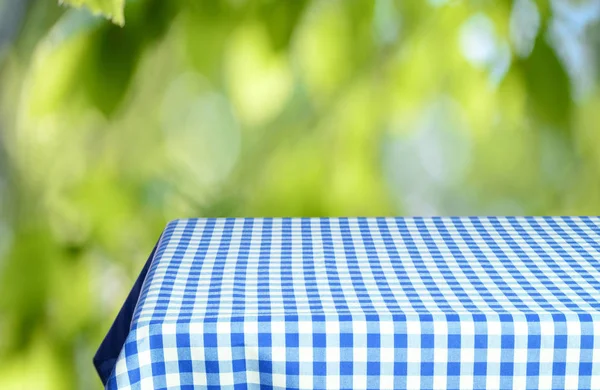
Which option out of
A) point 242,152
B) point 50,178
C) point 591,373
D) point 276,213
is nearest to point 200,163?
point 242,152

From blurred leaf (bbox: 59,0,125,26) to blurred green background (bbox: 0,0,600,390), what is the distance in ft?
0.07

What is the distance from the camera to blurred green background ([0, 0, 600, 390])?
208 cm

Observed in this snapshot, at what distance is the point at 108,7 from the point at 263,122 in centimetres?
54

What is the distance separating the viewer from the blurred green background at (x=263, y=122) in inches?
81.7

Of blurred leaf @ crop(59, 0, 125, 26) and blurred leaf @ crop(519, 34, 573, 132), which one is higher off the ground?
blurred leaf @ crop(59, 0, 125, 26)

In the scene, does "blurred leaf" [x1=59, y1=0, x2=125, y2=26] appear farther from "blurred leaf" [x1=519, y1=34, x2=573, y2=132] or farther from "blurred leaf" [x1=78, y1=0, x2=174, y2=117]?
"blurred leaf" [x1=519, y1=34, x2=573, y2=132]

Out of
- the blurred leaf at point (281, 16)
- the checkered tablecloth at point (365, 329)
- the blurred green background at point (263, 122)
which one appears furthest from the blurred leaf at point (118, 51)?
the checkered tablecloth at point (365, 329)

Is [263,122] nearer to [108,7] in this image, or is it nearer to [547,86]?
[108,7]

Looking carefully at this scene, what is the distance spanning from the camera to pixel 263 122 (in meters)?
2.11

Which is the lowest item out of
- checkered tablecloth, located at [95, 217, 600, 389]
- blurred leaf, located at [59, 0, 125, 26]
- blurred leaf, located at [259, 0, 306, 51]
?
checkered tablecloth, located at [95, 217, 600, 389]

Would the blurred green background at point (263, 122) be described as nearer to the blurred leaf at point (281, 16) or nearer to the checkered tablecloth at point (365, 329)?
the blurred leaf at point (281, 16)

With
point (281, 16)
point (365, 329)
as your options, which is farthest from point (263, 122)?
point (365, 329)

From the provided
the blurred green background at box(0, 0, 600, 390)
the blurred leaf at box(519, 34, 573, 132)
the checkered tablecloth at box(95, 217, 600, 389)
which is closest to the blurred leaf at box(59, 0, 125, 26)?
the blurred green background at box(0, 0, 600, 390)

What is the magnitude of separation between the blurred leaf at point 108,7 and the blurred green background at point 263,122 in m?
0.02
